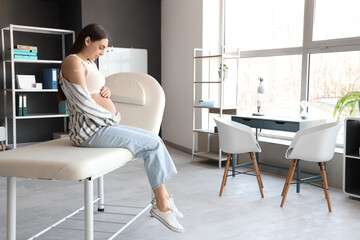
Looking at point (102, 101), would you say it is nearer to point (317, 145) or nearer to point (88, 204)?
point (88, 204)

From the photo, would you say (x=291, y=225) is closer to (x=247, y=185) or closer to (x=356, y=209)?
(x=356, y=209)

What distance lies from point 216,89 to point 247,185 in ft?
6.37

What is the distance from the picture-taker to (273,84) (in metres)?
4.64

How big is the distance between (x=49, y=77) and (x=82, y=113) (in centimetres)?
367

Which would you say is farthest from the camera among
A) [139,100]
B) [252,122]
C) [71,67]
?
[252,122]

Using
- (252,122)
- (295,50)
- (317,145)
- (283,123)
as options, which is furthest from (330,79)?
(317,145)

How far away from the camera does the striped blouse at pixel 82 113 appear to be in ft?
6.40

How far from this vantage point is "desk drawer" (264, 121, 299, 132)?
3.64 metres

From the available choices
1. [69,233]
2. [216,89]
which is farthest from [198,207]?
[216,89]

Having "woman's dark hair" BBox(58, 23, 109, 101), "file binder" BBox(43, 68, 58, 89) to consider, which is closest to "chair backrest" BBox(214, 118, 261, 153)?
"woman's dark hair" BBox(58, 23, 109, 101)

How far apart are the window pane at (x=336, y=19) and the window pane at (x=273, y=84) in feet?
1.35

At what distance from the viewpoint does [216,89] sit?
534cm

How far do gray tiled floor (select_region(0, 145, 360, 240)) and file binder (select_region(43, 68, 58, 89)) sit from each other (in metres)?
1.85

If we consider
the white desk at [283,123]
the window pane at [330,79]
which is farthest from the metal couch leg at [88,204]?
the window pane at [330,79]
